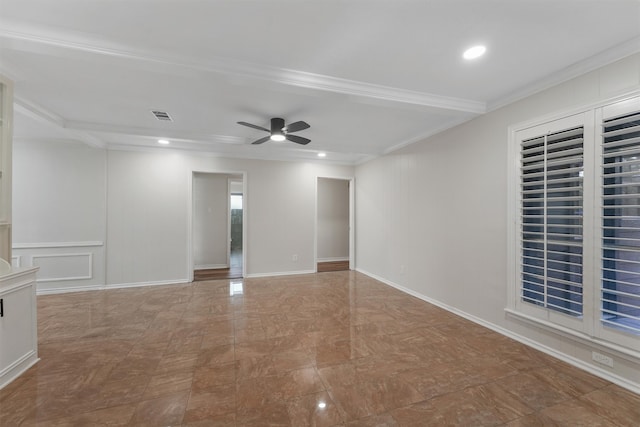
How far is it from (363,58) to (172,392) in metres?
3.07

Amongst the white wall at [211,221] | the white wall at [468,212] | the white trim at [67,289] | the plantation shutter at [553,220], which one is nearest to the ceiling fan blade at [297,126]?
the white wall at [468,212]

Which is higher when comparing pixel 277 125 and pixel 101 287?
pixel 277 125

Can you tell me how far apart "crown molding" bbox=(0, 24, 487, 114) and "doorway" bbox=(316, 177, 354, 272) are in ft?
14.9

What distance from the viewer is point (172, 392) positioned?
2.00 metres

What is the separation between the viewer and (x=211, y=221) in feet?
21.4

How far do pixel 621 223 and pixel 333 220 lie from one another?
234 inches

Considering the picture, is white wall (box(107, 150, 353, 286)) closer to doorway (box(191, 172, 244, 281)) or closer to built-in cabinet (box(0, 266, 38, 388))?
doorway (box(191, 172, 244, 281))

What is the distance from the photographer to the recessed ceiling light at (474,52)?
206cm

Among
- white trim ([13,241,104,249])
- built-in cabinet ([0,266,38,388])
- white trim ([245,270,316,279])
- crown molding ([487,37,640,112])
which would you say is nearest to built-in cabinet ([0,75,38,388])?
built-in cabinet ([0,266,38,388])

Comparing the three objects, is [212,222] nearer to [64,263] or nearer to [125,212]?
[125,212]

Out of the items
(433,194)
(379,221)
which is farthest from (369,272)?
(433,194)

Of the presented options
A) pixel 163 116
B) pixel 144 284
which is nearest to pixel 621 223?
pixel 163 116

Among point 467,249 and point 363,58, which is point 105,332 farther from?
point 467,249

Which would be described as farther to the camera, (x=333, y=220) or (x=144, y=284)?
(x=333, y=220)
